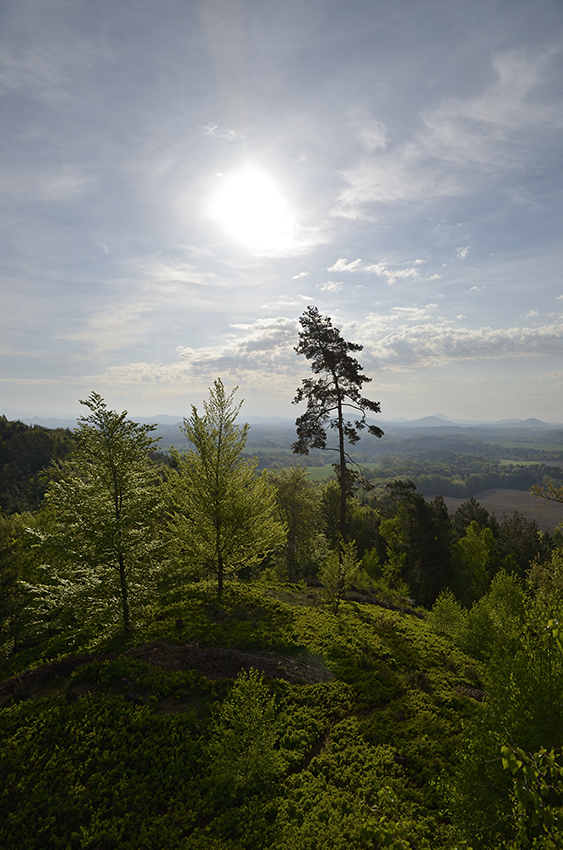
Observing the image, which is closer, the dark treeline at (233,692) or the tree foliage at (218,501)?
the dark treeline at (233,692)

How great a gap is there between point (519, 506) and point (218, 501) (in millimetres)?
171204

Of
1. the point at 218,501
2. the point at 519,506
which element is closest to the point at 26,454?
the point at 218,501

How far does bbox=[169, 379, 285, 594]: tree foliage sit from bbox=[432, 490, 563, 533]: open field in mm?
104203

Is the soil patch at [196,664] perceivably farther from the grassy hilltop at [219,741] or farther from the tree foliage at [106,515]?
the tree foliage at [106,515]

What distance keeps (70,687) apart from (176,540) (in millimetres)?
7030

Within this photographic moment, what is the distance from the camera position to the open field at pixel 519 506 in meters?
119

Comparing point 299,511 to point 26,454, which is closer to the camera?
point 299,511

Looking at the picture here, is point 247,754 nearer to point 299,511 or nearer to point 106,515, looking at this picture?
point 106,515

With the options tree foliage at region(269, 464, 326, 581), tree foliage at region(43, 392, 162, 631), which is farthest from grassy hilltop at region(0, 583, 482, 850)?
tree foliage at region(269, 464, 326, 581)

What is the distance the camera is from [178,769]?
33.6 ft

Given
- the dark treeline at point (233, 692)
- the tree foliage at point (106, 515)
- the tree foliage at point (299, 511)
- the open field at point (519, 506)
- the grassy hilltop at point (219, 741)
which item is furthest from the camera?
the open field at point (519, 506)

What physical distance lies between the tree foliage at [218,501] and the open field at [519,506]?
104203mm

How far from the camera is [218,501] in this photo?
19641 mm

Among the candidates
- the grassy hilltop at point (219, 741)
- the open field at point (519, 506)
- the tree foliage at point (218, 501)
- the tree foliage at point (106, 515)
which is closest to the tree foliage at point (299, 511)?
the tree foliage at point (218, 501)
